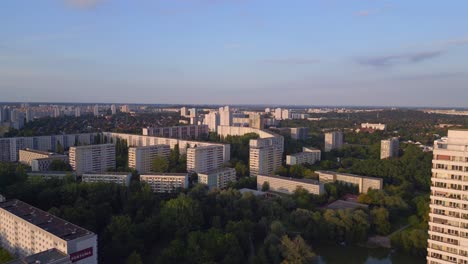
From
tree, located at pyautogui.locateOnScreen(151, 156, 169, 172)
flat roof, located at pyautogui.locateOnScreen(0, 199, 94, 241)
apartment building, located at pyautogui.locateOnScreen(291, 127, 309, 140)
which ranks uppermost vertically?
apartment building, located at pyautogui.locateOnScreen(291, 127, 309, 140)

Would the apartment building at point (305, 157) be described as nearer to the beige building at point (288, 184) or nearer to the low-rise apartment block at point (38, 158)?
the beige building at point (288, 184)

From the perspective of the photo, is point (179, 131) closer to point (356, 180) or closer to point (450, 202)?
point (356, 180)

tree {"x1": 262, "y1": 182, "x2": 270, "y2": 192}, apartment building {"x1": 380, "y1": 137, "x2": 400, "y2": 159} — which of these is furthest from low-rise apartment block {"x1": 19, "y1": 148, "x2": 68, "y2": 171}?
apartment building {"x1": 380, "y1": 137, "x2": 400, "y2": 159}

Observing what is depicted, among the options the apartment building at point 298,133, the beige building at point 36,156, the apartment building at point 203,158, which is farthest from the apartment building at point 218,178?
the apartment building at point 298,133

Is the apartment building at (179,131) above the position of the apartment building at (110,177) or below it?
above

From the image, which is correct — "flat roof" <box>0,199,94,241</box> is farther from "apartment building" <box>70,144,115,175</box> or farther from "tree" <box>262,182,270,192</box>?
"tree" <box>262,182,270,192</box>
